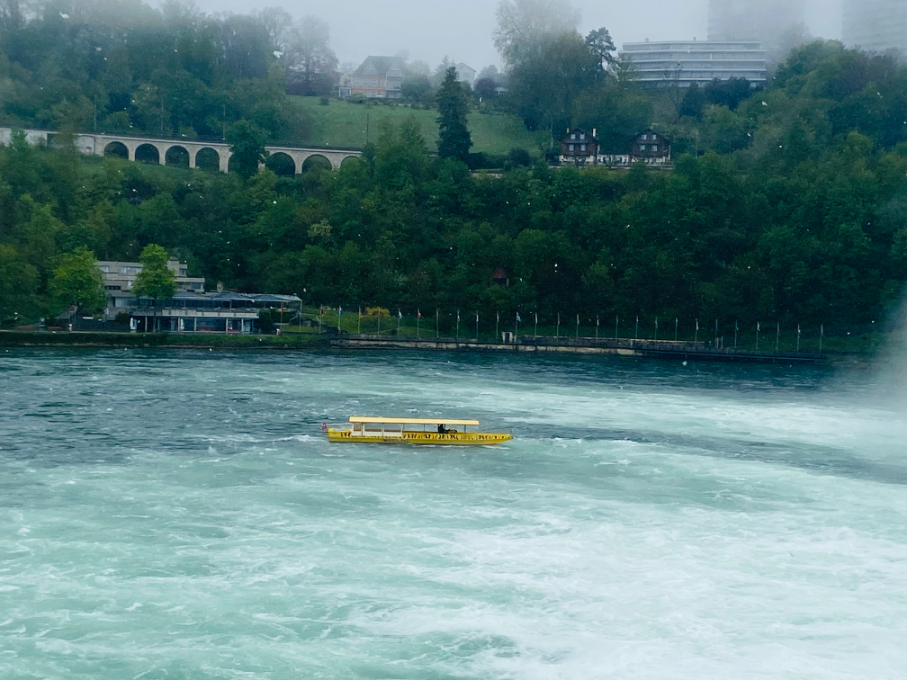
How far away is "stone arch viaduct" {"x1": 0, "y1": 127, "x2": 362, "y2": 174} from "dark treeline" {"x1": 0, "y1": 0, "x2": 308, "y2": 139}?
1177 millimetres

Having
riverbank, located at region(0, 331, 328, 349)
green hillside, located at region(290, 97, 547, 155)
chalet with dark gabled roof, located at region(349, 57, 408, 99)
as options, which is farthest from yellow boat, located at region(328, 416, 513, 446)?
chalet with dark gabled roof, located at region(349, 57, 408, 99)

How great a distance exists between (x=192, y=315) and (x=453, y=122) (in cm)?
2698

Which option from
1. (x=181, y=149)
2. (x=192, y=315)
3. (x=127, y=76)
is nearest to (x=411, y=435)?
(x=192, y=315)

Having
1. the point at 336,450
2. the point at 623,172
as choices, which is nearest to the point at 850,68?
the point at 623,172

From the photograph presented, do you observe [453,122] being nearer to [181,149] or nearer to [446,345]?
[181,149]

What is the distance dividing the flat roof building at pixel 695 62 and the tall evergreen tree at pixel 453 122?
2329cm

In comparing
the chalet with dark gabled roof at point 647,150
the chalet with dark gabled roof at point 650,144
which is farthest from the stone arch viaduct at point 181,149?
the chalet with dark gabled roof at point 650,144

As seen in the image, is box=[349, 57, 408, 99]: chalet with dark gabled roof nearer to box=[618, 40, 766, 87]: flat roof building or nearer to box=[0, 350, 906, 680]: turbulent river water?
box=[618, 40, 766, 87]: flat roof building

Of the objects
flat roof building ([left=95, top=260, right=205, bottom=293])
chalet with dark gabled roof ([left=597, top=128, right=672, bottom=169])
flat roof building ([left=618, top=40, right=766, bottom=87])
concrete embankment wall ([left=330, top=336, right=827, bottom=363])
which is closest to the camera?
concrete embankment wall ([left=330, top=336, right=827, bottom=363])

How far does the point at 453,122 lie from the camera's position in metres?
69.5

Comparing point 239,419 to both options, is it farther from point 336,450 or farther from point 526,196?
point 526,196

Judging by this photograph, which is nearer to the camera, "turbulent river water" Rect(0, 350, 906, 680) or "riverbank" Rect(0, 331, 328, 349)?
"turbulent river water" Rect(0, 350, 906, 680)

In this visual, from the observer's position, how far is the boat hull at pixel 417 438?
2673 cm

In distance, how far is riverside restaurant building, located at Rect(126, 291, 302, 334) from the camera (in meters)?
48.7
